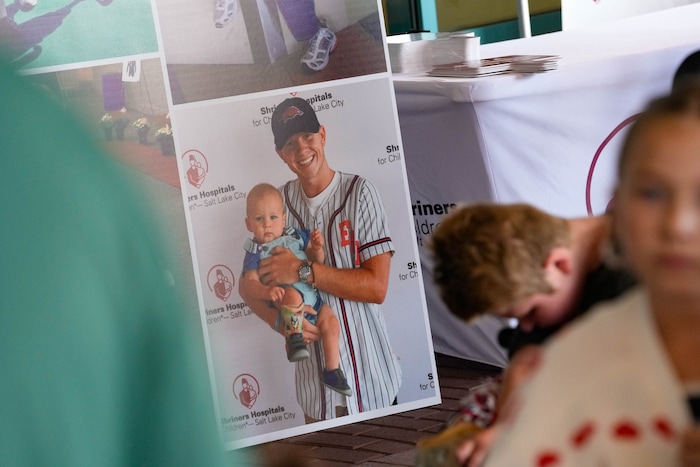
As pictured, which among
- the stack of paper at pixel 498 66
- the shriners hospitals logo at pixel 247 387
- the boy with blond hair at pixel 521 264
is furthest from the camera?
the stack of paper at pixel 498 66

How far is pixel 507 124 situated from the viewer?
124 inches

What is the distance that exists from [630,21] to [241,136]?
2.17 metres

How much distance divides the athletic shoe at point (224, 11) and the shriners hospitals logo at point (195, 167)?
389 mm

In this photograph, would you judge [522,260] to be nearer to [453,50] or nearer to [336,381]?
[336,381]

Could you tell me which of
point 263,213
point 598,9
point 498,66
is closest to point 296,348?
point 263,213

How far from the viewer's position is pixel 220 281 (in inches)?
120

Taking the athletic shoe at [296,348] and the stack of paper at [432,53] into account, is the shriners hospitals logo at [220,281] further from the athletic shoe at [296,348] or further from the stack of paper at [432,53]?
the stack of paper at [432,53]

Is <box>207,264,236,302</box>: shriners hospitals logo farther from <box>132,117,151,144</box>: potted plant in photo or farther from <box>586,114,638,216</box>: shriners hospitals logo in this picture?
<box>586,114,638,216</box>: shriners hospitals logo

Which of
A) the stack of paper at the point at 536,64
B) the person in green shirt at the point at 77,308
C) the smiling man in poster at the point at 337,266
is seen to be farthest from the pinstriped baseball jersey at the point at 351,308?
the person in green shirt at the point at 77,308

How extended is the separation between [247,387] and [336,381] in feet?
0.90

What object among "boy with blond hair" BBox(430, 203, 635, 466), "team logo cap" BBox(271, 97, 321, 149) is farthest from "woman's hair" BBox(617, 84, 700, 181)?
"team logo cap" BBox(271, 97, 321, 149)

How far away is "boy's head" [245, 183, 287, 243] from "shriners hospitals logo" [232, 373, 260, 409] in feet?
1.39

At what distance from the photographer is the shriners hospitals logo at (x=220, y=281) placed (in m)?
3.06

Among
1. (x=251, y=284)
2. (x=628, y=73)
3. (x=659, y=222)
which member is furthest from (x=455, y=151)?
(x=659, y=222)
